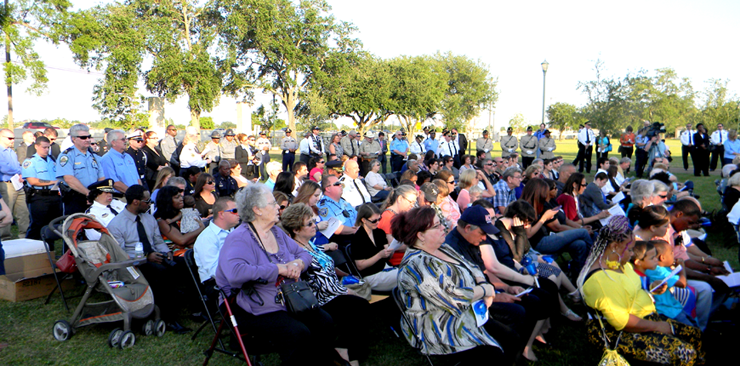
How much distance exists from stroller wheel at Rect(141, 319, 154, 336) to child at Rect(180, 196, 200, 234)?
1302 mm

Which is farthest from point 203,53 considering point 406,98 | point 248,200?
point 248,200

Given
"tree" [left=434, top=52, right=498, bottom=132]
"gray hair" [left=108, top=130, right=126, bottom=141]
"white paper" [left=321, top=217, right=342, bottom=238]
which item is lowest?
"white paper" [left=321, top=217, right=342, bottom=238]

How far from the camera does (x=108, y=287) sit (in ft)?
13.0

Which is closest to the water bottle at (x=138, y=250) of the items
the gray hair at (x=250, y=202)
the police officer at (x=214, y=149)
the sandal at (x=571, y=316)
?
the gray hair at (x=250, y=202)

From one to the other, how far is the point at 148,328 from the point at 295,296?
6.38ft

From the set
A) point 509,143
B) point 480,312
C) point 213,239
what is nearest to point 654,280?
point 480,312

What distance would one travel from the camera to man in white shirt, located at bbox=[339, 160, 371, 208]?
741 cm

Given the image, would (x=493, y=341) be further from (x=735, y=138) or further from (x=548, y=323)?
(x=735, y=138)

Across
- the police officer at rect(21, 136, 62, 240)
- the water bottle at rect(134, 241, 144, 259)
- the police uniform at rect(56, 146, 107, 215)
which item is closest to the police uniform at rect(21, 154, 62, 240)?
the police officer at rect(21, 136, 62, 240)

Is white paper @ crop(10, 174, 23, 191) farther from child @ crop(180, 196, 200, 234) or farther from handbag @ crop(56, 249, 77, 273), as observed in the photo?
handbag @ crop(56, 249, 77, 273)

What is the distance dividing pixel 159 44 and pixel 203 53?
283 centimetres

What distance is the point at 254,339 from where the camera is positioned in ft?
11.4

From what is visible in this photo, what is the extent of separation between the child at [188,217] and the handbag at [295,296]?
2450 mm

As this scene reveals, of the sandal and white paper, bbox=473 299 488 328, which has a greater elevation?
white paper, bbox=473 299 488 328
